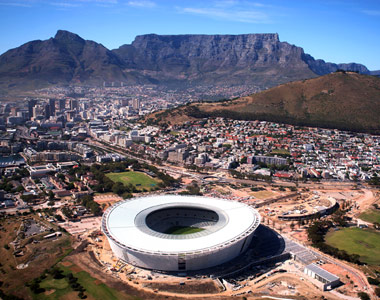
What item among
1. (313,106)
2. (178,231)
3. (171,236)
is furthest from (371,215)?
(313,106)

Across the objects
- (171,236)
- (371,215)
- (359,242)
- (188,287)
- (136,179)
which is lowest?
(188,287)

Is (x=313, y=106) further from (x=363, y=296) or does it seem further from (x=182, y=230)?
(x=363, y=296)

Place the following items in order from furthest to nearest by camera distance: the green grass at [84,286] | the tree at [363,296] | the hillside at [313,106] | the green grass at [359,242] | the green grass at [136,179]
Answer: the hillside at [313,106]
the green grass at [136,179]
the green grass at [359,242]
the tree at [363,296]
the green grass at [84,286]

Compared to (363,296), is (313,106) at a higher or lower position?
Answer: higher

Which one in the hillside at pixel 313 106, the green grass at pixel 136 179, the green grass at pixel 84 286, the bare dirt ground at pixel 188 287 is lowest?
the green grass at pixel 84 286

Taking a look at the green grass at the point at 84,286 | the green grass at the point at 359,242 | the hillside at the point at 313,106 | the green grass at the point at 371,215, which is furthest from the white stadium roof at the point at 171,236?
the hillside at the point at 313,106

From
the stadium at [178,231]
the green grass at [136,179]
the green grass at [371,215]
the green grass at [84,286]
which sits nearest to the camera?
the green grass at [84,286]

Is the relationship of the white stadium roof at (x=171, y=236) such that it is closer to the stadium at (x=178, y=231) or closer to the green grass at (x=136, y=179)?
the stadium at (x=178, y=231)
